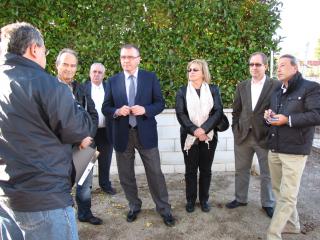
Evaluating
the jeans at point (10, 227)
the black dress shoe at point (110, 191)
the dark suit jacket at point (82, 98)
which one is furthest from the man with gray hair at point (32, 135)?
the black dress shoe at point (110, 191)

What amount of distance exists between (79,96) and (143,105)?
2.43 feet

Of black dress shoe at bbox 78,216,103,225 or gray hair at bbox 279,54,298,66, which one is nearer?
gray hair at bbox 279,54,298,66

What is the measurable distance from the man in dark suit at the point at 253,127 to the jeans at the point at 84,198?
1833 millimetres

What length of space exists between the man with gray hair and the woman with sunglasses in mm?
2262

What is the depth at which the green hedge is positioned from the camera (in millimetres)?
5609

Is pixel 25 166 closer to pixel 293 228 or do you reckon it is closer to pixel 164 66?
pixel 293 228

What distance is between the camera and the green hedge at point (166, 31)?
18.4ft

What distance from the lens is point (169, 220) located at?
398 cm

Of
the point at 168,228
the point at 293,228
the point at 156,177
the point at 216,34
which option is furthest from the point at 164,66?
the point at 293,228

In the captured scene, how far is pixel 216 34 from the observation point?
18.9ft

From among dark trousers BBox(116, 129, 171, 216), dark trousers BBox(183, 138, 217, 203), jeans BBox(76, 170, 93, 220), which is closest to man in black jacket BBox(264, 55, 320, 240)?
dark trousers BBox(183, 138, 217, 203)

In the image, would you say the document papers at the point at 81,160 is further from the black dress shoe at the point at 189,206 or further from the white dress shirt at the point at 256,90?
the white dress shirt at the point at 256,90

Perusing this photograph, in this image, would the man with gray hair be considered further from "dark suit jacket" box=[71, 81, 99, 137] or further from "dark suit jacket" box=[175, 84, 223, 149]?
"dark suit jacket" box=[175, 84, 223, 149]

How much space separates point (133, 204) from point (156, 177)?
1.70 ft
